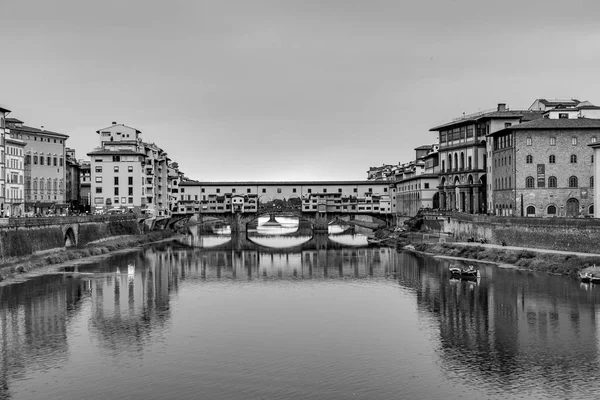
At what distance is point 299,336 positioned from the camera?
34438mm

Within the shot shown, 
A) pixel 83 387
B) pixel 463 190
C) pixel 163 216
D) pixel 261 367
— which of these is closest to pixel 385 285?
pixel 261 367

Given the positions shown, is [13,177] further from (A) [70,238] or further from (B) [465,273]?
(B) [465,273]

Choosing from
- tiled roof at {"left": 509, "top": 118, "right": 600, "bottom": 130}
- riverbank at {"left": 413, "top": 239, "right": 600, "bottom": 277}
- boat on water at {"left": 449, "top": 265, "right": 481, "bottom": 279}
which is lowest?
boat on water at {"left": 449, "top": 265, "right": 481, "bottom": 279}

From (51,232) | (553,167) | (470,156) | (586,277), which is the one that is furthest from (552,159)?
(51,232)

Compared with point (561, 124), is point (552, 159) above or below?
below

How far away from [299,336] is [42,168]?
268 feet

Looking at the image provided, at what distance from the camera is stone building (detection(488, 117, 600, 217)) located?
76250 millimetres

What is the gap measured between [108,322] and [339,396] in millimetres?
17285

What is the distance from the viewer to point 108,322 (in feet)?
123

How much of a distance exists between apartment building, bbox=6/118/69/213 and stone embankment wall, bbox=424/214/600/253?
60.8 metres

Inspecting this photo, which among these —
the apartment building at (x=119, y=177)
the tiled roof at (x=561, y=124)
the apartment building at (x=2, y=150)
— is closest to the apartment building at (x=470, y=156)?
the tiled roof at (x=561, y=124)

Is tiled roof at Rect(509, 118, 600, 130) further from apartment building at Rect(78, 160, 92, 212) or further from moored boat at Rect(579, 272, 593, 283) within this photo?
apartment building at Rect(78, 160, 92, 212)

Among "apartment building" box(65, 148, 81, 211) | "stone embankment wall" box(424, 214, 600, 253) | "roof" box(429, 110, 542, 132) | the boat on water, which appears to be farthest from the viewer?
"apartment building" box(65, 148, 81, 211)

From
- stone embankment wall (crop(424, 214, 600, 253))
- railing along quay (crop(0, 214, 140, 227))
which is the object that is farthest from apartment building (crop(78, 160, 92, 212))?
stone embankment wall (crop(424, 214, 600, 253))
